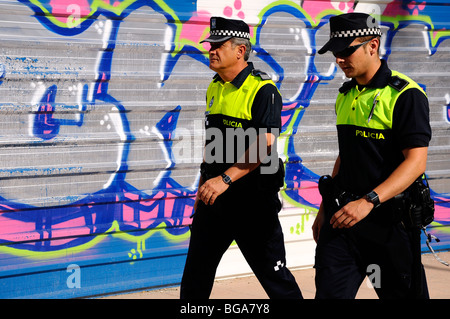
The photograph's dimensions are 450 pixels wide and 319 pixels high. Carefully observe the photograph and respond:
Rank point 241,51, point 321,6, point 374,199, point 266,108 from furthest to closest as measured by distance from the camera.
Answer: point 321,6 < point 241,51 < point 266,108 < point 374,199

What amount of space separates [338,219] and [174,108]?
9.45 ft

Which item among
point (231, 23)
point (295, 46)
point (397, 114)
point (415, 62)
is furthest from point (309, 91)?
point (397, 114)

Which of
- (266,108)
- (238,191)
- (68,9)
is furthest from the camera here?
(68,9)

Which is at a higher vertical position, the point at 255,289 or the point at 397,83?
the point at 397,83

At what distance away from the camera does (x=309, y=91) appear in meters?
7.29

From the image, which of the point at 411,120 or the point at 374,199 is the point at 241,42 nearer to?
the point at 411,120

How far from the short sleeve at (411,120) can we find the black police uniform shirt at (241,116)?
3.11 ft

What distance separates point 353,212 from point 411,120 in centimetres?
53

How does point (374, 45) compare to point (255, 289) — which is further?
point (255, 289)

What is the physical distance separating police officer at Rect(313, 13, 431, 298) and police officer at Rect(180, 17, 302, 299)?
71 cm

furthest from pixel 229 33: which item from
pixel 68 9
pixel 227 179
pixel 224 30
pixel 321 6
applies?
pixel 321 6

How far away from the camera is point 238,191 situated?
4852 millimetres

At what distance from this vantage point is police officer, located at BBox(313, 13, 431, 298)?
391cm

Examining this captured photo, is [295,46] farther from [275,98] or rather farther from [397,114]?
[397,114]
